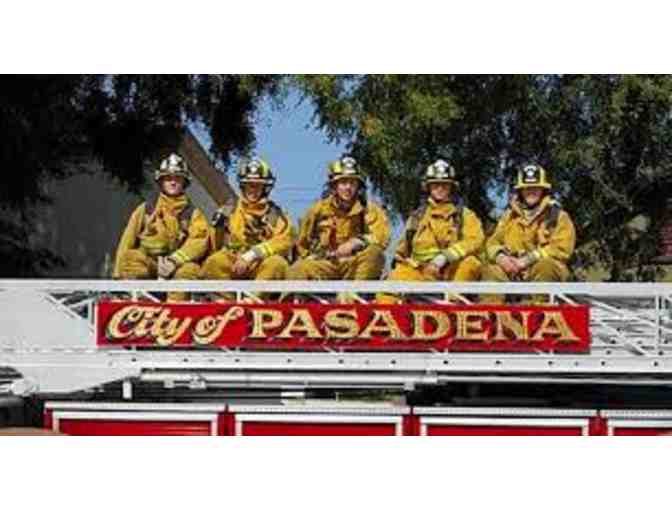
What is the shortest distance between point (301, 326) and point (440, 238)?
847 millimetres

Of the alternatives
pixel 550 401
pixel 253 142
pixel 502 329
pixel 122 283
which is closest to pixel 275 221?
pixel 253 142

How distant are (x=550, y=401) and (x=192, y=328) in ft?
6.07

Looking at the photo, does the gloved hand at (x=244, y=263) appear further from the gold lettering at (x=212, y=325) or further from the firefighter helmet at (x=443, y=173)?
the firefighter helmet at (x=443, y=173)

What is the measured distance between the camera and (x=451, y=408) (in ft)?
19.1

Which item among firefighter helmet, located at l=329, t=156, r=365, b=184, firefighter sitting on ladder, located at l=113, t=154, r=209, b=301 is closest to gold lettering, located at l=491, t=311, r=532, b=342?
firefighter helmet, located at l=329, t=156, r=365, b=184

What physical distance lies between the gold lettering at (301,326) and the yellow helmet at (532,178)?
1.26 meters

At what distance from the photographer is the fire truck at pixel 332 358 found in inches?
231

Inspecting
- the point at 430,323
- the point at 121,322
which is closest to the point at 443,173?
the point at 430,323

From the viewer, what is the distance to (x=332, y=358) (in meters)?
6.00

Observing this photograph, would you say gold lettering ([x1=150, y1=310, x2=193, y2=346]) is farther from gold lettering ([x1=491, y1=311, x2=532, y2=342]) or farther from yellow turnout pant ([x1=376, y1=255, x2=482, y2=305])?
gold lettering ([x1=491, y1=311, x2=532, y2=342])

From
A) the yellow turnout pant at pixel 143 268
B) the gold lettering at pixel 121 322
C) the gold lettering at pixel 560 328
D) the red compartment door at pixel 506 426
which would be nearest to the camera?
the red compartment door at pixel 506 426

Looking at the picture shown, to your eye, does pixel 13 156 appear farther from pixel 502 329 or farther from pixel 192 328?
pixel 502 329

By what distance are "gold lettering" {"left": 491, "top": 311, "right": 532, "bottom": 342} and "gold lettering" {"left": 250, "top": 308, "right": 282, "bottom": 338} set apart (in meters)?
1.11

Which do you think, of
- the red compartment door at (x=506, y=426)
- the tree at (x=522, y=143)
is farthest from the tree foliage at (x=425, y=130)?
the red compartment door at (x=506, y=426)
